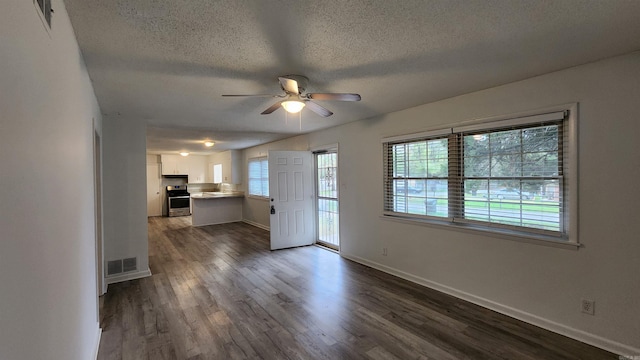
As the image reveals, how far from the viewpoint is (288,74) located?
7.96ft

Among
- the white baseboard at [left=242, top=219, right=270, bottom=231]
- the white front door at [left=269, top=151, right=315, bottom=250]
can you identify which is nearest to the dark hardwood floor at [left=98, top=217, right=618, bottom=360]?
the white front door at [left=269, top=151, right=315, bottom=250]

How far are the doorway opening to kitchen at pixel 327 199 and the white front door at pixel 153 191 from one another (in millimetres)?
6826

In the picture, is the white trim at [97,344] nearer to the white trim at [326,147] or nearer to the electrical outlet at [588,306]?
the white trim at [326,147]

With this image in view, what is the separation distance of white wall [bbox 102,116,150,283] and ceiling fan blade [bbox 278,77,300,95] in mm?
2880

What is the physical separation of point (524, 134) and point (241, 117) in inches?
135

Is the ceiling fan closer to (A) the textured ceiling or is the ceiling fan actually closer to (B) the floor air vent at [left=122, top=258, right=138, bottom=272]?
(A) the textured ceiling

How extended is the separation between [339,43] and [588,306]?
2909 millimetres

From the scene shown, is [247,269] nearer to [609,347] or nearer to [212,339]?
[212,339]

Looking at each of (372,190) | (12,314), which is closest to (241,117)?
(372,190)

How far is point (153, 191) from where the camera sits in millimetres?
9789

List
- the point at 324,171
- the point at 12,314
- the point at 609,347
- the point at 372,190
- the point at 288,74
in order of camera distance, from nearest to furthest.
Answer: the point at 12,314 → the point at 609,347 → the point at 288,74 → the point at 372,190 → the point at 324,171

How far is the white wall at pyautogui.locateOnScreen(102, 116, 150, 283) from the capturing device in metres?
3.83

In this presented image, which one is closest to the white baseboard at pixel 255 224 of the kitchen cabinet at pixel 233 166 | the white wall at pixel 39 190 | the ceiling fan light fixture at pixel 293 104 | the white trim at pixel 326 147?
the kitchen cabinet at pixel 233 166

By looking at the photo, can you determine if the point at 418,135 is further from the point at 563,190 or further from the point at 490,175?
the point at 563,190
